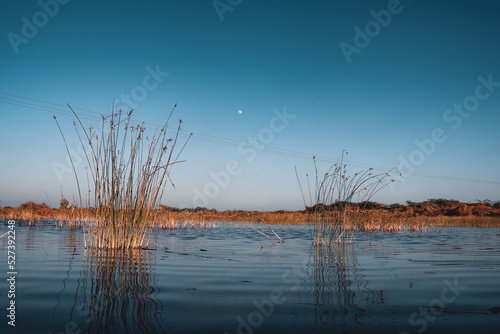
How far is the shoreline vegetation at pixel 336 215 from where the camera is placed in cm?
897

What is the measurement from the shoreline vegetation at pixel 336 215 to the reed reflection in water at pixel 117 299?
174cm

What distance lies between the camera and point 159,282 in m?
2.94

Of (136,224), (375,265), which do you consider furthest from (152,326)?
(136,224)

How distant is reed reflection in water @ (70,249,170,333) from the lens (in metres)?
1.77

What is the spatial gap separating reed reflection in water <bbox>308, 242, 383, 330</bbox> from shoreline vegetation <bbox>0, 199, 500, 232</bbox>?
261cm

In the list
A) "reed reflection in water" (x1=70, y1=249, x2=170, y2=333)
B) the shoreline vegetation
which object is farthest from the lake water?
the shoreline vegetation

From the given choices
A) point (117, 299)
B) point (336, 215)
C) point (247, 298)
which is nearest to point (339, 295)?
point (247, 298)

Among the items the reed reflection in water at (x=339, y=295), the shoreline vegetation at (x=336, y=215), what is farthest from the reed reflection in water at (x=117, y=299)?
the shoreline vegetation at (x=336, y=215)

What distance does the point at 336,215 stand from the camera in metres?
7.45

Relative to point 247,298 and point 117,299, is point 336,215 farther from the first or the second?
point 117,299

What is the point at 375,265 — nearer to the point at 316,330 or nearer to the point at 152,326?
the point at 316,330

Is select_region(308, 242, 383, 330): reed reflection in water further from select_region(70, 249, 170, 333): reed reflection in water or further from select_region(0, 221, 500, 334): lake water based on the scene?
select_region(70, 249, 170, 333): reed reflection in water

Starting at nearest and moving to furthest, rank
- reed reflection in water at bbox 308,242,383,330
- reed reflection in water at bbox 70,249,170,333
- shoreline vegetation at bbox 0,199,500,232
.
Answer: reed reflection in water at bbox 70,249,170,333 < reed reflection in water at bbox 308,242,383,330 < shoreline vegetation at bbox 0,199,500,232

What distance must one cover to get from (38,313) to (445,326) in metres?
2.16
